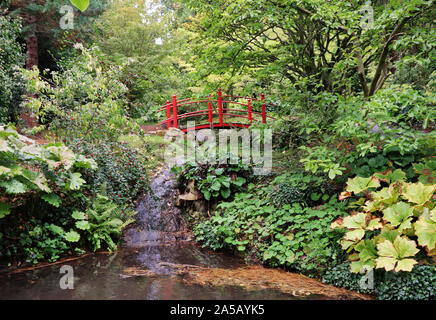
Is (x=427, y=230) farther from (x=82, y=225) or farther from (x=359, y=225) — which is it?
(x=82, y=225)

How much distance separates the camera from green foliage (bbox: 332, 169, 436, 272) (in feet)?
10.4

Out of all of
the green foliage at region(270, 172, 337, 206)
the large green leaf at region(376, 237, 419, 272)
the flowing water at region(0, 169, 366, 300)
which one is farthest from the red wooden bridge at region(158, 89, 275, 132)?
the large green leaf at region(376, 237, 419, 272)

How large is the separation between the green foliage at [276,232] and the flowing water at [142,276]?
291 millimetres

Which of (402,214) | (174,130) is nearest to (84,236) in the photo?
(402,214)

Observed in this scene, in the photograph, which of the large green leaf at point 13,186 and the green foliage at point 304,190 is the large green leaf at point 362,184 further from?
the large green leaf at point 13,186

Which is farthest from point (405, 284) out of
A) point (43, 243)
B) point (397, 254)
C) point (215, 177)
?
point (43, 243)

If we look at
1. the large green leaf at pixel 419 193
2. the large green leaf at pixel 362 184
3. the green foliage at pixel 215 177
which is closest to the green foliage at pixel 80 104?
the green foliage at pixel 215 177

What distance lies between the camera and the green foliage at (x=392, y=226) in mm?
3176

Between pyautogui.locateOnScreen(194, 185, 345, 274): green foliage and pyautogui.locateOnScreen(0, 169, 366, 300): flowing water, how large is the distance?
29cm

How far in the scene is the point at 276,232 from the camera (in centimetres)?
463

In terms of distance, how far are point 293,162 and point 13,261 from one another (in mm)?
4957

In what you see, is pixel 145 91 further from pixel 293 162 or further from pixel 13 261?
pixel 13 261

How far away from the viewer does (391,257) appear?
3236 mm
